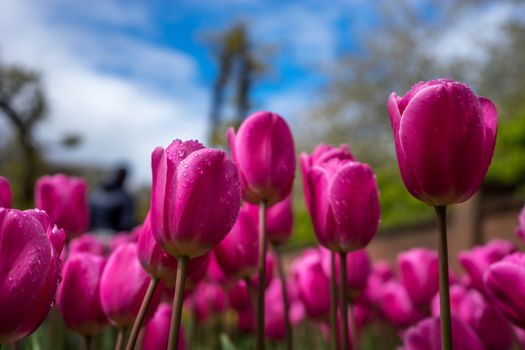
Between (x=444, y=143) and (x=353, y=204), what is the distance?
0.27 meters

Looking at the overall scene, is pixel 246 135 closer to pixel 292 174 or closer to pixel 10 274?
pixel 292 174

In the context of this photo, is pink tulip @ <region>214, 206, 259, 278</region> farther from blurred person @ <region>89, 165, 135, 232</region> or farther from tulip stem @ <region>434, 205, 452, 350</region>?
blurred person @ <region>89, 165, 135, 232</region>

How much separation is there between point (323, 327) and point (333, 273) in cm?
148

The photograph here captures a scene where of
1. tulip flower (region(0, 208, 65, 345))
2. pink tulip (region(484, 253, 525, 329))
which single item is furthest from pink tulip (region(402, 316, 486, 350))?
tulip flower (region(0, 208, 65, 345))

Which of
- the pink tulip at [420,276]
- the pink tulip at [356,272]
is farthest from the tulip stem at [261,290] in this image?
the pink tulip at [420,276]

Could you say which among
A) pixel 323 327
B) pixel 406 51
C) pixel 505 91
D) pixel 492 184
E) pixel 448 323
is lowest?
pixel 323 327

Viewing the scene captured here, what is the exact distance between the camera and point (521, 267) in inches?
40.6

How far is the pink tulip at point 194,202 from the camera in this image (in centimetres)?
81

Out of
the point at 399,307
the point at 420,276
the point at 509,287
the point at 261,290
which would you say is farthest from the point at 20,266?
the point at 399,307

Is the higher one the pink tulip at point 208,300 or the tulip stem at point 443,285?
the tulip stem at point 443,285

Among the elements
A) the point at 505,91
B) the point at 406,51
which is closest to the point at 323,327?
the point at 505,91

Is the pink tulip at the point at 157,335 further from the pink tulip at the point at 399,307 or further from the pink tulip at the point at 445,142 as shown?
the pink tulip at the point at 399,307

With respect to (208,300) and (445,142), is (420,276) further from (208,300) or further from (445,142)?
(208,300)

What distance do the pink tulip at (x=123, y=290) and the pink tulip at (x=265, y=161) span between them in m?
0.24
